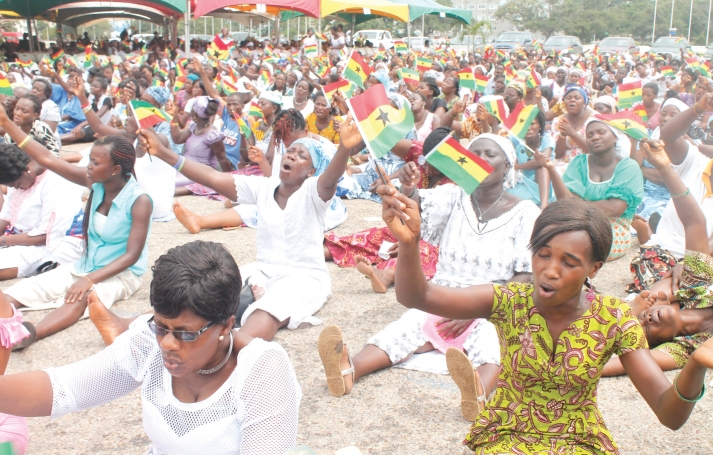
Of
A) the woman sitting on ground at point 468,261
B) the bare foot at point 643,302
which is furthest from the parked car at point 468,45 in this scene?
the woman sitting on ground at point 468,261

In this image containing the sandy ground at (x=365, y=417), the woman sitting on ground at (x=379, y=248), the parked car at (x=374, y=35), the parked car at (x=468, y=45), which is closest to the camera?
the sandy ground at (x=365, y=417)

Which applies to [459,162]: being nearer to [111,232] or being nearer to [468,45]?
[111,232]

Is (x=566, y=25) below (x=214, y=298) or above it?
above

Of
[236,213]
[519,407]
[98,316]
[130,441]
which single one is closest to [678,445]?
[519,407]

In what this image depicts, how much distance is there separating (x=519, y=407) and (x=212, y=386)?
968 millimetres

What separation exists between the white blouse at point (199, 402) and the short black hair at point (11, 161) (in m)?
3.53

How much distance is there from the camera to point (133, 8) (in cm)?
3234

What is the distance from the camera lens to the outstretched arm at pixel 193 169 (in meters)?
4.33

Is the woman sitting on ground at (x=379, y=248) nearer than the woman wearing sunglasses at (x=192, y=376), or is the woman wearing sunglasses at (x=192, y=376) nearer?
the woman wearing sunglasses at (x=192, y=376)

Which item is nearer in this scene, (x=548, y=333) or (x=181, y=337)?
(x=181, y=337)

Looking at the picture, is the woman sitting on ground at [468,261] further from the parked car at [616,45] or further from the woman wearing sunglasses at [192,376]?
the parked car at [616,45]

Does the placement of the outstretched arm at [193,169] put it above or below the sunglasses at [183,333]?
above

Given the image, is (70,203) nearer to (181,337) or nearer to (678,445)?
(181,337)

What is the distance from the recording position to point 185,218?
22.5 feet
